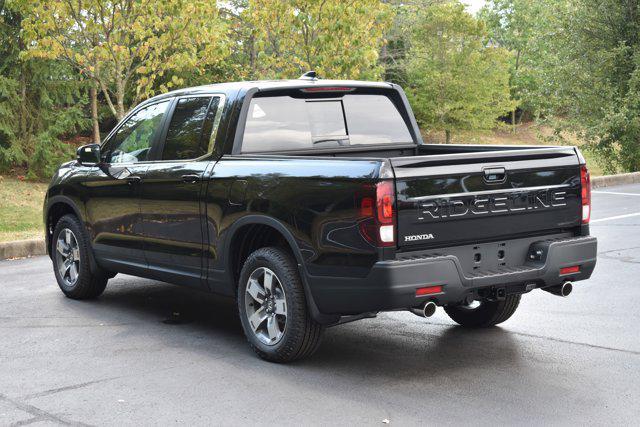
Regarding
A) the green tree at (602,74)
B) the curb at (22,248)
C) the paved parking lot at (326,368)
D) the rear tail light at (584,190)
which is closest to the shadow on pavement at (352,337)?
the paved parking lot at (326,368)

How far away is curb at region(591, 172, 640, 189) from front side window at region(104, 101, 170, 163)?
48.6ft

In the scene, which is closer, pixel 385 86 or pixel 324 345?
pixel 324 345

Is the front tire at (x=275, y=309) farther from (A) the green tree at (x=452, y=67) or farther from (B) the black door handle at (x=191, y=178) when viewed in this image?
(A) the green tree at (x=452, y=67)

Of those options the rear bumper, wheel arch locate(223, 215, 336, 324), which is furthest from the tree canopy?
the rear bumper

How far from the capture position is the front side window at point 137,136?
25.1 ft

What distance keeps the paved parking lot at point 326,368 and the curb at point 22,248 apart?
3.34 metres

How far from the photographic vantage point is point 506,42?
185ft

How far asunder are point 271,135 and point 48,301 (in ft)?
10.0

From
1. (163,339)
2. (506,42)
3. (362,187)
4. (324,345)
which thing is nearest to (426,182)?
(362,187)

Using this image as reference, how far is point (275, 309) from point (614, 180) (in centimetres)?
1707

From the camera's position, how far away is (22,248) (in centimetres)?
1188

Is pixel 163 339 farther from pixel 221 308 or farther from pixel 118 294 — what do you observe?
pixel 118 294

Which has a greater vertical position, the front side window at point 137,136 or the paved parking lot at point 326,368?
the front side window at point 137,136

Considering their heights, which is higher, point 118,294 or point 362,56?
point 362,56
